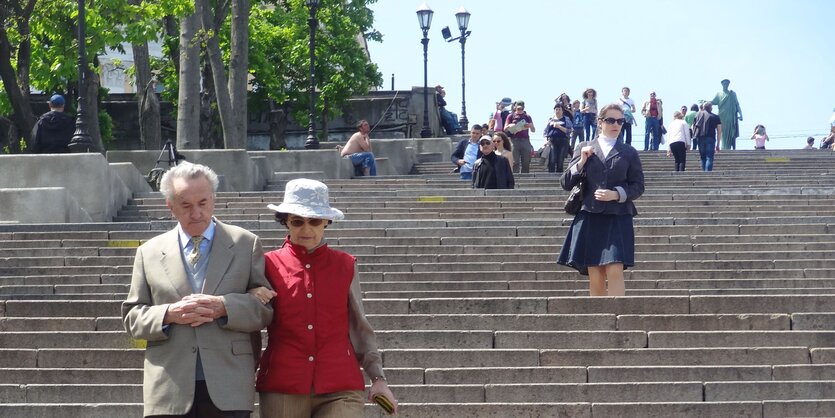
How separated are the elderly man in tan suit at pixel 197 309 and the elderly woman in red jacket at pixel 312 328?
4.1 inches

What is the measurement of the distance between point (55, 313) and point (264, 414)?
17.8ft

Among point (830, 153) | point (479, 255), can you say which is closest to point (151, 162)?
point (479, 255)

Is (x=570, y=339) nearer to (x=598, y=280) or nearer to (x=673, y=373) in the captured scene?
(x=598, y=280)

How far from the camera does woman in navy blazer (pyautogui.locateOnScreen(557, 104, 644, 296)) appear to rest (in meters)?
10.3

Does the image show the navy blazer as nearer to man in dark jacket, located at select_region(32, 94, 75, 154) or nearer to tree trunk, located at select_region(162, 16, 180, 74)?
man in dark jacket, located at select_region(32, 94, 75, 154)

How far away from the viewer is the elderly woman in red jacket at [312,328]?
19.5ft

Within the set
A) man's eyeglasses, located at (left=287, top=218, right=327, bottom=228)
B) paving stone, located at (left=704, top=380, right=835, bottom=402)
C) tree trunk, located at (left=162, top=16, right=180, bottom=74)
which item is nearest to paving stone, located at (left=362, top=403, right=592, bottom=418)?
paving stone, located at (left=704, top=380, right=835, bottom=402)

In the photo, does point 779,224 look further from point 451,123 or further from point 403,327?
point 451,123

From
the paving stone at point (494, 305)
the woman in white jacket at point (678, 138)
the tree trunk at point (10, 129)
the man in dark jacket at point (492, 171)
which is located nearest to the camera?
the paving stone at point (494, 305)

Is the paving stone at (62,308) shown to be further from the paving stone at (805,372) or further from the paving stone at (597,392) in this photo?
the paving stone at (805,372)

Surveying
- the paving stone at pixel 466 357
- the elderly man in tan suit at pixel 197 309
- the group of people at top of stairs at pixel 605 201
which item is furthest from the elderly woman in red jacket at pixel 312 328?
the group of people at top of stairs at pixel 605 201

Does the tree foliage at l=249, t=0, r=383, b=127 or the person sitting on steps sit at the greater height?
the tree foliage at l=249, t=0, r=383, b=127

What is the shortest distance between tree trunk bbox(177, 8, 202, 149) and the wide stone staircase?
12.0 m

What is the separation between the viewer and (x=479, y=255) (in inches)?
573
